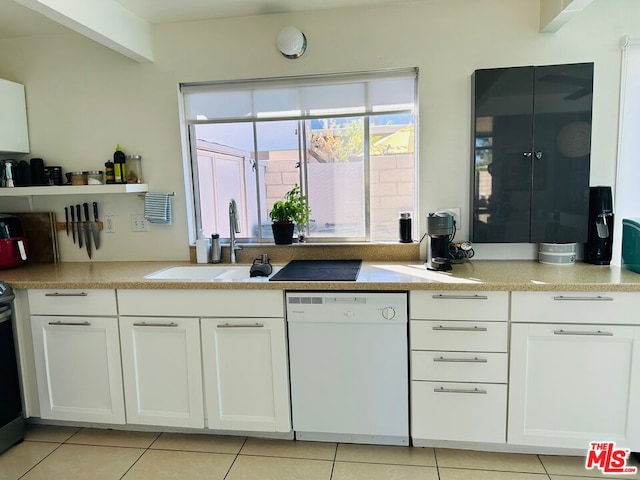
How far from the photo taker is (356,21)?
257 centimetres

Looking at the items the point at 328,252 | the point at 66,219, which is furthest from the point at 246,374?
the point at 66,219

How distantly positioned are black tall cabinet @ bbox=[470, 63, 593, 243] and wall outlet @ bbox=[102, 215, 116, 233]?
2.40 m

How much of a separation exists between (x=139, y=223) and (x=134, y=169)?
0.37 meters

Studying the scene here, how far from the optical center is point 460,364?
2117 millimetres

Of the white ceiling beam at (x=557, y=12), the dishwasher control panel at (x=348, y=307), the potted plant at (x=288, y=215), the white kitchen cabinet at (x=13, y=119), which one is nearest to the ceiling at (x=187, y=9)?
the white kitchen cabinet at (x=13, y=119)

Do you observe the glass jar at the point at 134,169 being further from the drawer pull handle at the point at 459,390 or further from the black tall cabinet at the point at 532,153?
the drawer pull handle at the point at 459,390

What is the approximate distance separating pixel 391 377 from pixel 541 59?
1.98m

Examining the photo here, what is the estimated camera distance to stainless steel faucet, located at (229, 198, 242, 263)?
8.90 feet

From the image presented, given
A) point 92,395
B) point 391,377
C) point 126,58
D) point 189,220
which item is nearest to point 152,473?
point 92,395

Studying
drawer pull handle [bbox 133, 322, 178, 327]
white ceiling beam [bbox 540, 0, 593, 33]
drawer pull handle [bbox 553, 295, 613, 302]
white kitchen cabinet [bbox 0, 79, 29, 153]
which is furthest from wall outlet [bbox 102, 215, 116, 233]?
white ceiling beam [bbox 540, 0, 593, 33]

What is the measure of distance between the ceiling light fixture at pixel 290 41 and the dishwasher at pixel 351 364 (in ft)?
4.79

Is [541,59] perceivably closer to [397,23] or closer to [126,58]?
[397,23]

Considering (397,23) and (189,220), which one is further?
(189,220)

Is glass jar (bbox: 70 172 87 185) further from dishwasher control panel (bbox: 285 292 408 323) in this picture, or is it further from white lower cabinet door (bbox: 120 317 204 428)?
dishwasher control panel (bbox: 285 292 408 323)
